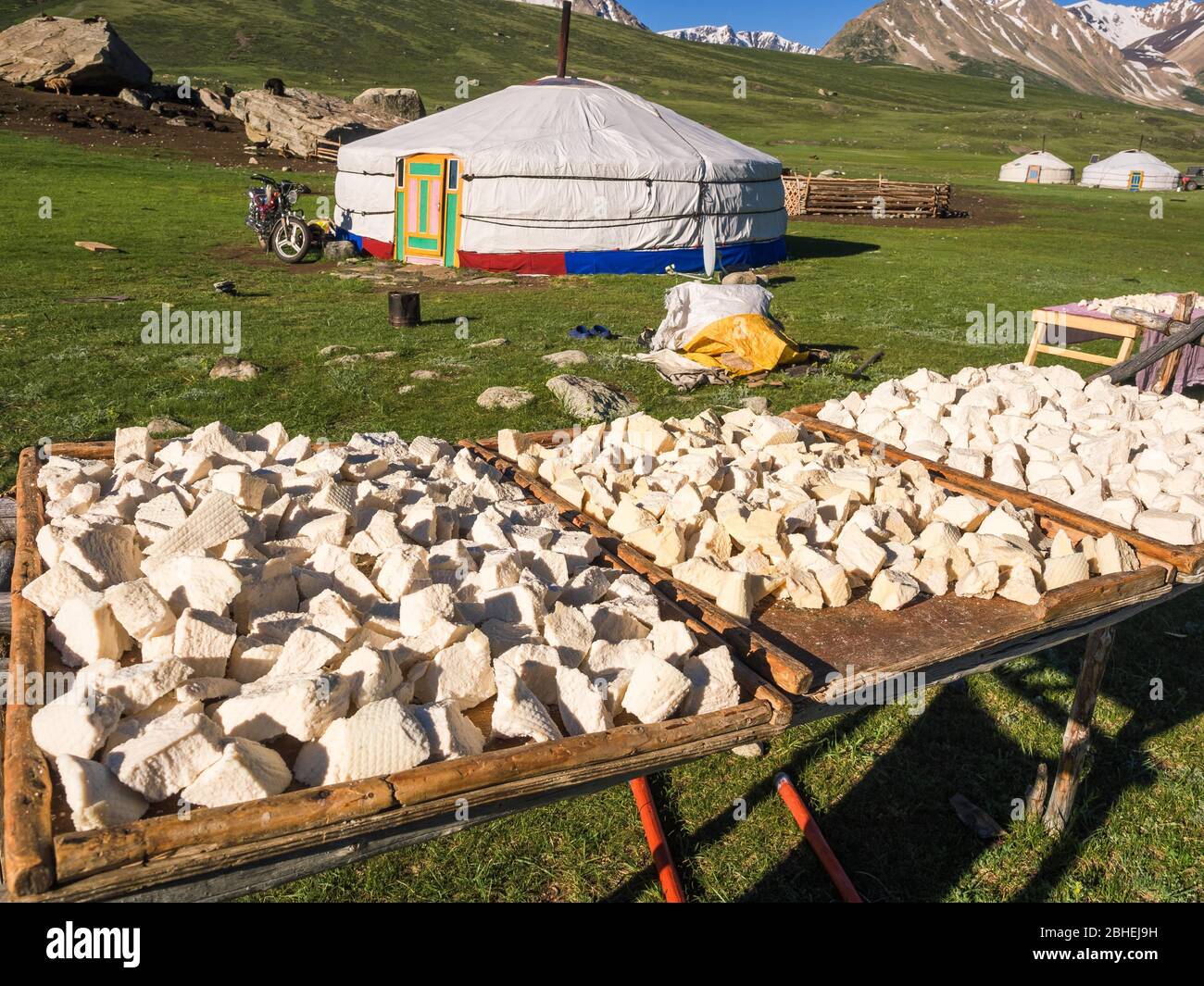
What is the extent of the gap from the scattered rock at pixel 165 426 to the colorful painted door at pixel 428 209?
11.3m

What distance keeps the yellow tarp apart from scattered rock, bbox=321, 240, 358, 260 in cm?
1075

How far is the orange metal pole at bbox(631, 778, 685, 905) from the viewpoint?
3.27 meters

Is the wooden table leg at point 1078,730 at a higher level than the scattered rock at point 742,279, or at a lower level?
lower

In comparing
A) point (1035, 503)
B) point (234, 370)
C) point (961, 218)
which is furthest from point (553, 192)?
point (961, 218)

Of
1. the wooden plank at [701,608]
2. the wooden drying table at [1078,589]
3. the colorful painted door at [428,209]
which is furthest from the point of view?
the colorful painted door at [428,209]

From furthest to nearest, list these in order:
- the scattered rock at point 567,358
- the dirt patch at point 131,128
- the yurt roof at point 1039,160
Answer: the yurt roof at point 1039,160 < the dirt patch at point 131,128 < the scattered rock at point 567,358

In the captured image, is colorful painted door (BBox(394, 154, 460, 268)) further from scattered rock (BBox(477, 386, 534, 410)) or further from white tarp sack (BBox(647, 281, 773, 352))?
scattered rock (BBox(477, 386, 534, 410))

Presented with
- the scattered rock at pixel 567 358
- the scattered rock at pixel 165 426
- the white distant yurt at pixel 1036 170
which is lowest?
the scattered rock at pixel 165 426

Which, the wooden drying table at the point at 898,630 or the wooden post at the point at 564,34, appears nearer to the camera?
the wooden drying table at the point at 898,630

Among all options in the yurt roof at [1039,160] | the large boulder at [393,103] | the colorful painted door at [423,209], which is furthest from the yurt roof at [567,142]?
the yurt roof at [1039,160]

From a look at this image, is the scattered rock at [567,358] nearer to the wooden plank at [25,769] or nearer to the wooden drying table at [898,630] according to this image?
the wooden drying table at [898,630]

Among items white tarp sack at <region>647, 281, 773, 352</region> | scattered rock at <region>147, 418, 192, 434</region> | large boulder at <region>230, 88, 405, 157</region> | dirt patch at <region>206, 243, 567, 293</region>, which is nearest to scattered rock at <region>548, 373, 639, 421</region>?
white tarp sack at <region>647, 281, 773, 352</region>

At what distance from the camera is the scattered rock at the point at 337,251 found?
59.7ft

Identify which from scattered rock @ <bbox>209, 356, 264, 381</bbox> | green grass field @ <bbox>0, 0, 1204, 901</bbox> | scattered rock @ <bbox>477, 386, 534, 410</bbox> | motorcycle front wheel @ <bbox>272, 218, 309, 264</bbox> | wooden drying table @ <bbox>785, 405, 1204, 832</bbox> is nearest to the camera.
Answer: wooden drying table @ <bbox>785, 405, 1204, 832</bbox>
